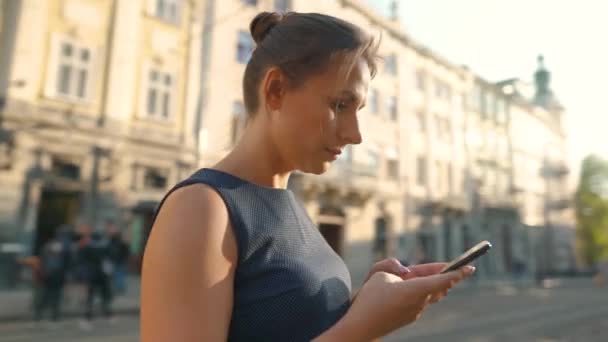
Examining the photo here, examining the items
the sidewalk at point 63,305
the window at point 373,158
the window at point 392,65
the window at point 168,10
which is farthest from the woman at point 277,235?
the window at point 392,65

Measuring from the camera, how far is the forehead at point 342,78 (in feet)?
3.66

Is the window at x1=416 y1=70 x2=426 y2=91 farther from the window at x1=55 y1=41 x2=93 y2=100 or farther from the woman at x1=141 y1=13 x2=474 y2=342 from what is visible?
the woman at x1=141 y1=13 x2=474 y2=342

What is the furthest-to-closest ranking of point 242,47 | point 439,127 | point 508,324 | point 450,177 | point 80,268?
point 450,177, point 439,127, point 242,47, point 508,324, point 80,268

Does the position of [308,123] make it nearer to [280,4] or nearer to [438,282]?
[438,282]

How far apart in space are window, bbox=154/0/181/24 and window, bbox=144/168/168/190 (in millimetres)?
5412

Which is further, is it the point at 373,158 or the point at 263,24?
the point at 373,158

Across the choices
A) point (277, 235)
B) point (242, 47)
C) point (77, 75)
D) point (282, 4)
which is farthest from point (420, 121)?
point (277, 235)

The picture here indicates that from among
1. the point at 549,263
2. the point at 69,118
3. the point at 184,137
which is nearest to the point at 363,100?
the point at 69,118

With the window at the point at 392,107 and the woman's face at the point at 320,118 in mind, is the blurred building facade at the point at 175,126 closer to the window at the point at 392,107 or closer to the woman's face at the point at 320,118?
the window at the point at 392,107

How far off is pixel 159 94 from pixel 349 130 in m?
14.8

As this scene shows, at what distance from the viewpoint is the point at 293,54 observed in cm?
113

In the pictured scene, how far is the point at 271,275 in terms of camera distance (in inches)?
39.9

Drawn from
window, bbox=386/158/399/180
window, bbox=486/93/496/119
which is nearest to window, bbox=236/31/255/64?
window, bbox=386/158/399/180

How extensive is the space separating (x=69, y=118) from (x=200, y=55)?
5.28m
